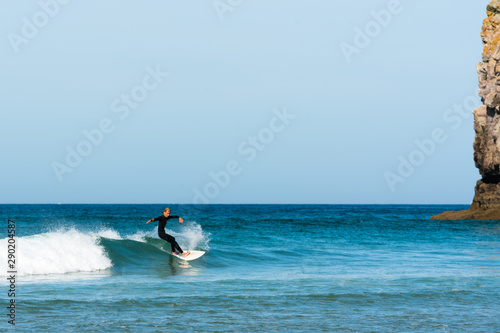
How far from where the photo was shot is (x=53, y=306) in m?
10.7

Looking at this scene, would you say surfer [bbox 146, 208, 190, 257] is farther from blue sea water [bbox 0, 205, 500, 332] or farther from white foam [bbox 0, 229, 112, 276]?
white foam [bbox 0, 229, 112, 276]

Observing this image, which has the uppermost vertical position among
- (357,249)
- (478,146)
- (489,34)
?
(489,34)

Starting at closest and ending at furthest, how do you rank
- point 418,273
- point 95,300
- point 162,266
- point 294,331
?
point 294,331, point 95,300, point 418,273, point 162,266

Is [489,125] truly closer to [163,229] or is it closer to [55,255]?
[163,229]

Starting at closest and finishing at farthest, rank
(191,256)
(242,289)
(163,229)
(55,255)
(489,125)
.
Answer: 1. (242,289)
2. (55,255)
3. (163,229)
4. (191,256)
5. (489,125)

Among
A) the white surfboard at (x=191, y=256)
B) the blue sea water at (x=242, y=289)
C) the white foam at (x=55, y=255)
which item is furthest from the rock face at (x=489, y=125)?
the white foam at (x=55, y=255)

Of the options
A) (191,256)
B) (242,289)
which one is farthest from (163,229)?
(242,289)

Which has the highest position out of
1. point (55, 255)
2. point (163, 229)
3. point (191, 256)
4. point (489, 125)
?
point (489, 125)

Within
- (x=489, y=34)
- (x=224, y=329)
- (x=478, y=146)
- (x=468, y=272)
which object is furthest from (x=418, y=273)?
(x=489, y=34)

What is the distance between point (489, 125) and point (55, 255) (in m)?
48.9

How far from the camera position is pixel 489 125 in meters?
54.5

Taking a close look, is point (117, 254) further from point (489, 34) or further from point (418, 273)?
point (489, 34)

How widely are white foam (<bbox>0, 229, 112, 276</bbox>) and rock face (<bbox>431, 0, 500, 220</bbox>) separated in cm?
4570

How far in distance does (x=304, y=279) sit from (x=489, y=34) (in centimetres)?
5062
